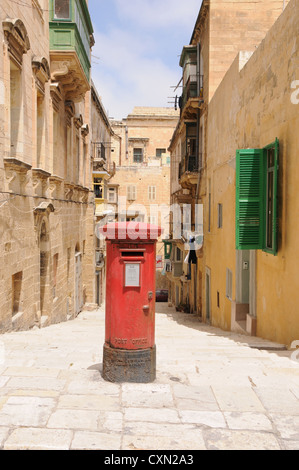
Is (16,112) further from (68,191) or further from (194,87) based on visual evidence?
(194,87)

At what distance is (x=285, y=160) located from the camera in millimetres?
7016

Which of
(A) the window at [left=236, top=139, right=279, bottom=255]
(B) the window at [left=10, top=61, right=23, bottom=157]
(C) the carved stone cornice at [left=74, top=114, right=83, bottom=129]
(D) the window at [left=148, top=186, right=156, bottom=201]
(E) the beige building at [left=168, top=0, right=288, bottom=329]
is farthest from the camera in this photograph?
(D) the window at [left=148, top=186, right=156, bottom=201]

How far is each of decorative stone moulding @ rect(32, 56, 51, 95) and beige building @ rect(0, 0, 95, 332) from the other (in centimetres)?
2

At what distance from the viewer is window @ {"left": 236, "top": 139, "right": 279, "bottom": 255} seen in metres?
8.09

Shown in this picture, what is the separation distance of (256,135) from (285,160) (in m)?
2.09

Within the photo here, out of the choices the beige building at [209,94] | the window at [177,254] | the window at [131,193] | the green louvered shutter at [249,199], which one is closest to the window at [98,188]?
the window at [177,254]

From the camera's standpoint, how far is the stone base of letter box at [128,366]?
4758 mm

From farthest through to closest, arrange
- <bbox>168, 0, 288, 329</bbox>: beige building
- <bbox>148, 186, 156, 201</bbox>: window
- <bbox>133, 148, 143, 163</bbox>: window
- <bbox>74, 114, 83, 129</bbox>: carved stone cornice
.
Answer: <bbox>133, 148, 143, 163</bbox>: window, <bbox>148, 186, 156, 201</bbox>: window, <bbox>74, 114, 83, 129</bbox>: carved stone cornice, <bbox>168, 0, 288, 329</bbox>: beige building

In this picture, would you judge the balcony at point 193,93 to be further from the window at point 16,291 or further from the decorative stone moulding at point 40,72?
the window at point 16,291

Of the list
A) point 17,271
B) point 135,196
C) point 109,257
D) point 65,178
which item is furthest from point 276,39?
point 135,196

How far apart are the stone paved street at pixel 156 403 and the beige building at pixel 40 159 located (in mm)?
3593

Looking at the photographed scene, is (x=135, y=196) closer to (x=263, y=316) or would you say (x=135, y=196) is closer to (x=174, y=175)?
(x=174, y=175)

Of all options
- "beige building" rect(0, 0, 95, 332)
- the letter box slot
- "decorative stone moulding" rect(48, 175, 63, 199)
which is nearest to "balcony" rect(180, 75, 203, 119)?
"beige building" rect(0, 0, 95, 332)

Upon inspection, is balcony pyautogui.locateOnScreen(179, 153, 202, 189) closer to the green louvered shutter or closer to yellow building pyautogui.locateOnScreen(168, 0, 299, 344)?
yellow building pyautogui.locateOnScreen(168, 0, 299, 344)
